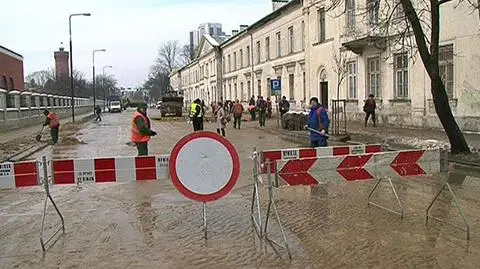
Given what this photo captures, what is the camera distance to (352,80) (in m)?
33.9

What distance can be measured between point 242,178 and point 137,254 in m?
5.91

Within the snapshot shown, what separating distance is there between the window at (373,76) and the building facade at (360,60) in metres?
0.05

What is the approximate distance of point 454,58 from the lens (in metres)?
23.1

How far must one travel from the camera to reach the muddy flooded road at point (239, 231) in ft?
19.4

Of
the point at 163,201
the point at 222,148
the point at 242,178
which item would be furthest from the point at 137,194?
the point at 222,148

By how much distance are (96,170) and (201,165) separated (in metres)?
1.40

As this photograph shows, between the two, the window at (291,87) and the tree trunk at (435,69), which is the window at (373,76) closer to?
the window at (291,87)

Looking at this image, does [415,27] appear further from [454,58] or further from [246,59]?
[246,59]

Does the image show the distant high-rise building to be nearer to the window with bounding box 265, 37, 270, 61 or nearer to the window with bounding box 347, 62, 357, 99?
the window with bounding box 265, 37, 270, 61

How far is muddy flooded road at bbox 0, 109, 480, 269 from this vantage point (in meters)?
5.91

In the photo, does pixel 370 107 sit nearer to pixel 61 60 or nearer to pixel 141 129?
pixel 141 129

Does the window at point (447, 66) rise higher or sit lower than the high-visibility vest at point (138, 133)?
higher

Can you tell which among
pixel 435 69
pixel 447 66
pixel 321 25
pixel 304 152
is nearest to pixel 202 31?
pixel 321 25

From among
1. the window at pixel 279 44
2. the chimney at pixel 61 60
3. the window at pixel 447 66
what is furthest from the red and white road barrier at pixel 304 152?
the chimney at pixel 61 60
